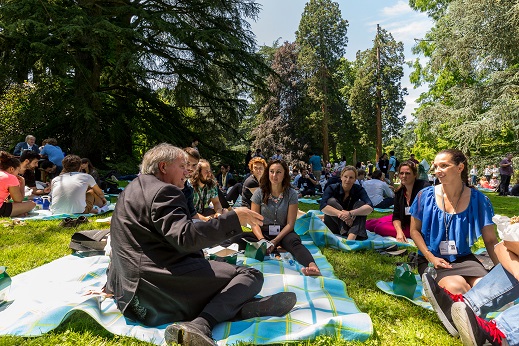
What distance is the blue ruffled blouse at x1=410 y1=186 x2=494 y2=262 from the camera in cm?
296

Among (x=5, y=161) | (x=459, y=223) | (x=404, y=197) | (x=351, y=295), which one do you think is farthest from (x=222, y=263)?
(x=5, y=161)

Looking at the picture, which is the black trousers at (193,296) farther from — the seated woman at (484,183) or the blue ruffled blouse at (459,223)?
the seated woman at (484,183)

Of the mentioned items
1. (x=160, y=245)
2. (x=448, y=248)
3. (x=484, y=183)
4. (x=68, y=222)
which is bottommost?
(x=484, y=183)

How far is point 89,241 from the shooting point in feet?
14.2

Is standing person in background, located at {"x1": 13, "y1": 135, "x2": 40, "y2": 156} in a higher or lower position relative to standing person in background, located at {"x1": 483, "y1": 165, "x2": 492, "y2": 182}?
higher

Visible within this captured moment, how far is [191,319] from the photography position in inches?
95.8

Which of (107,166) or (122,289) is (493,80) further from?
(122,289)

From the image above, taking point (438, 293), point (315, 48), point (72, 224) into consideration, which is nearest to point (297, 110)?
point (315, 48)

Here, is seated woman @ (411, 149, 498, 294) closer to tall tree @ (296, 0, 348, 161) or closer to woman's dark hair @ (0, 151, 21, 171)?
woman's dark hair @ (0, 151, 21, 171)

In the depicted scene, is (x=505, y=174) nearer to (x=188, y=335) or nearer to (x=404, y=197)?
(x=404, y=197)

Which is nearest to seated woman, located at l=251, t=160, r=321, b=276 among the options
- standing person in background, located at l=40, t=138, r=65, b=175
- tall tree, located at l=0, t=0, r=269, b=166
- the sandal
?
the sandal

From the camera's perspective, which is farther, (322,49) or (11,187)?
(322,49)

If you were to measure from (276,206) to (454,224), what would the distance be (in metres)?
1.98

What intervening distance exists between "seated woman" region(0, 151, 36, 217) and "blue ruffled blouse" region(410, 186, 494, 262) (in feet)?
18.9
